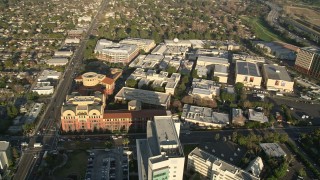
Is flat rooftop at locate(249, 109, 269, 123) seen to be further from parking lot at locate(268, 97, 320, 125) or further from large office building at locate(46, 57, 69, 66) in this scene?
large office building at locate(46, 57, 69, 66)

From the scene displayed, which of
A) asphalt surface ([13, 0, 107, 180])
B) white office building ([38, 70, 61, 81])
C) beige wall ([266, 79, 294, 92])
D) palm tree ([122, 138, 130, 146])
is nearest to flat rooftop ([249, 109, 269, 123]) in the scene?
beige wall ([266, 79, 294, 92])

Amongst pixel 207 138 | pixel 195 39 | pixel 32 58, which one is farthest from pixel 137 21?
pixel 207 138

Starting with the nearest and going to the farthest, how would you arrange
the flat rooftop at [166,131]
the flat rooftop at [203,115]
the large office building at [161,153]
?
the large office building at [161,153], the flat rooftop at [166,131], the flat rooftop at [203,115]

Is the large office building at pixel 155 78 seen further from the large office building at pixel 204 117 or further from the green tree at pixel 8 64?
the green tree at pixel 8 64

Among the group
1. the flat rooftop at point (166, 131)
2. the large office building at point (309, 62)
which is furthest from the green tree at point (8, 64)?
the large office building at point (309, 62)

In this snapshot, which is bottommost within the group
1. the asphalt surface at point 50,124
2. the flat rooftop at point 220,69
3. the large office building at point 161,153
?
the asphalt surface at point 50,124

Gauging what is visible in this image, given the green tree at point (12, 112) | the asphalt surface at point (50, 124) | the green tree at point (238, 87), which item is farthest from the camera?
the green tree at point (238, 87)

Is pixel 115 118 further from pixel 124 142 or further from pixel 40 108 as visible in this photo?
pixel 40 108

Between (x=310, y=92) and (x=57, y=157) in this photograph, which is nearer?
(x=57, y=157)
